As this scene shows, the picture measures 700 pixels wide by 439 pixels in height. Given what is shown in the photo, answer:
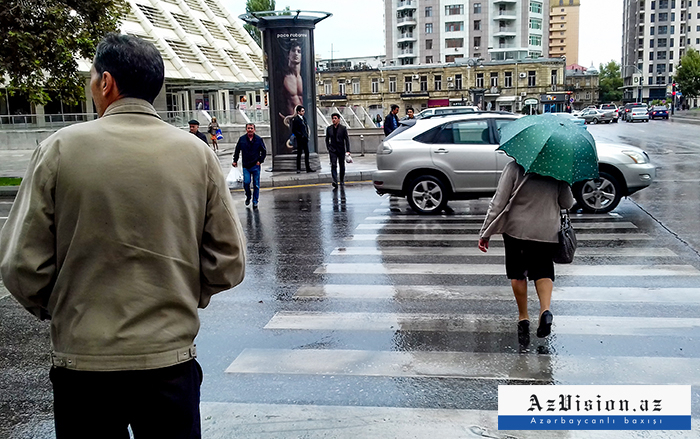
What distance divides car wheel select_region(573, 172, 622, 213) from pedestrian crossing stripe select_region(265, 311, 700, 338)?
6141 millimetres

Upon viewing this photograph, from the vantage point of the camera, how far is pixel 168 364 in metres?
2.34

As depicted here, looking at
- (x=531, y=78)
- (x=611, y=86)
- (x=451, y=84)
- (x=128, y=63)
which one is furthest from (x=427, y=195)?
(x=611, y=86)

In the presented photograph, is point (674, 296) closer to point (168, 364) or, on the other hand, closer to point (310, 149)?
point (168, 364)

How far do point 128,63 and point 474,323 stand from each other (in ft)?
14.1

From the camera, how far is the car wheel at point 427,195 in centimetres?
1233

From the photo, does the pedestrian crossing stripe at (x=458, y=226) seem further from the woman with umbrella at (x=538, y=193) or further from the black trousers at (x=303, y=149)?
the black trousers at (x=303, y=149)

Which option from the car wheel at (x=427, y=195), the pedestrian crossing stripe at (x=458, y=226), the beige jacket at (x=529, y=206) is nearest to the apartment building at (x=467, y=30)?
the car wheel at (x=427, y=195)

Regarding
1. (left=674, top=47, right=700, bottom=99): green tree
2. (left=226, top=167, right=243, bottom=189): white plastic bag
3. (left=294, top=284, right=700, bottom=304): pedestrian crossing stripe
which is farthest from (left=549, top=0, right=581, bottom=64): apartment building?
(left=294, top=284, right=700, bottom=304): pedestrian crossing stripe

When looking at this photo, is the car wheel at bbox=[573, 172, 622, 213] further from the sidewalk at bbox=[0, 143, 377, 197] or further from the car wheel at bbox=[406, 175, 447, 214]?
the sidewalk at bbox=[0, 143, 377, 197]

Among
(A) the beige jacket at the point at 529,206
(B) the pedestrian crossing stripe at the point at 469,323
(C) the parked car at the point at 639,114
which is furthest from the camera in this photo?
(C) the parked car at the point at 639,114

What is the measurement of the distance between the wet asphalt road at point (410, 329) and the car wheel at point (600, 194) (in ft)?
4.92

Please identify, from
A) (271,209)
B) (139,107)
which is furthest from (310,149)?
(139,107)

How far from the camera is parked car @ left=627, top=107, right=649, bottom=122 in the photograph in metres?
63.2

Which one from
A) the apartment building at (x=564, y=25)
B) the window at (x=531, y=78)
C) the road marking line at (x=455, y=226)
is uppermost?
the apartment building at (x=564, y=25)
